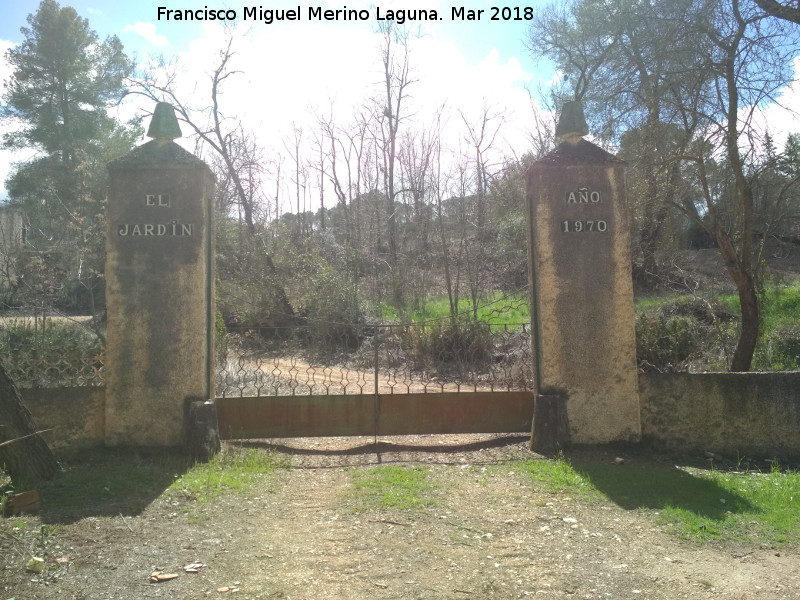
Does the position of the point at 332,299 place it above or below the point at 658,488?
above

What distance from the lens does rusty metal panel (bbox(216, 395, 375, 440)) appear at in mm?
6949

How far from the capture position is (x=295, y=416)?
700cm

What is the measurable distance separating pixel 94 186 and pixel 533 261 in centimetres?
1696

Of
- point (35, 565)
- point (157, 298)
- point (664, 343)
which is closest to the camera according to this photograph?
point (35, 565)

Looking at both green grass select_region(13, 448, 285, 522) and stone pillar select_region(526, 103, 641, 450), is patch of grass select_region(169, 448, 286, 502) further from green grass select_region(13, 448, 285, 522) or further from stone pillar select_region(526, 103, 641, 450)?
stone pillar select_region(526, 103, 641, 450)

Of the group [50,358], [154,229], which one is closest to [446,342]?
[154,229]

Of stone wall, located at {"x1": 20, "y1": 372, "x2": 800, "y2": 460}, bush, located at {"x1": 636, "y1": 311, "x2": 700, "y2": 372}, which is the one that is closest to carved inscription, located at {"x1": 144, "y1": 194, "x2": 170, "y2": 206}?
stone wall, located at {"x1": 20, "y1": 372, "x2": 800, "y2": 460}

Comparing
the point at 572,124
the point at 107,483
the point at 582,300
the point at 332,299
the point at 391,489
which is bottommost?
the point at 391,489

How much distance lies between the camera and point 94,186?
64.5 ft

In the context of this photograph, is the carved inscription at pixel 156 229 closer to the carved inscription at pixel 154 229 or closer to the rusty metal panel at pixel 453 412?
the carved inscription at pixel 154 229

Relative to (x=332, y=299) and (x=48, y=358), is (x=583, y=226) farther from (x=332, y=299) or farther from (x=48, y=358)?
(x=332, y=299)

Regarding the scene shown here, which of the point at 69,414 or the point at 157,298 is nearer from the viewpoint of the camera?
the point at 69,414

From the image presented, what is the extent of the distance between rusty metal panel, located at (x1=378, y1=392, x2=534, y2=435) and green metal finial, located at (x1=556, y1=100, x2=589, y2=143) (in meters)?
2.87

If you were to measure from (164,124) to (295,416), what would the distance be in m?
3.41
